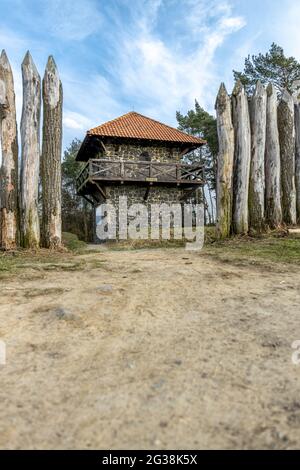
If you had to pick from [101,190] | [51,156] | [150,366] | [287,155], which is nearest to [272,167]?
[287,155]

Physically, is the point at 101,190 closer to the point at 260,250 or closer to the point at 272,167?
the point at 272,167

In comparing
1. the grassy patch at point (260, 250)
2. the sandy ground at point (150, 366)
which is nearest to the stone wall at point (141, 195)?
the grassy patch at point (260, 250)

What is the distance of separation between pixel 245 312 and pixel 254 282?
3.97 feet

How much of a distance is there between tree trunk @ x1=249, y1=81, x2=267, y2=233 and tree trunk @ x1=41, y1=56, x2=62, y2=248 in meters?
4.49

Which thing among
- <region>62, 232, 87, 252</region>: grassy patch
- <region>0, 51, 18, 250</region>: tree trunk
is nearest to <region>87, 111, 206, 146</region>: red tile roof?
<region>62, 232, 87, 252</region>: grassy patch

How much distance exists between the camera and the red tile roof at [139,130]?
17359 millimetres

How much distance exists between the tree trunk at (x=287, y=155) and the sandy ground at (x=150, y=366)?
4786mm

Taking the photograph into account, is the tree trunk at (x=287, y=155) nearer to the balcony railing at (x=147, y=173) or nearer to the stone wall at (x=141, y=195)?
the balcony railing at (x=147, y=173)

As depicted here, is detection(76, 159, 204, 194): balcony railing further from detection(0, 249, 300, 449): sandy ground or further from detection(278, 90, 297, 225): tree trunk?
detection(0, 249, 300, 449): sandy ground

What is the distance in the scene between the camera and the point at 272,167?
8.23 meters

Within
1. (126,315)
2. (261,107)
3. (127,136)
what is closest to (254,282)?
(126,315)

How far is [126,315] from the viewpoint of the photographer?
3137 mm

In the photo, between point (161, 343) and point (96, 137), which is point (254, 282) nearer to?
point (161, 343)

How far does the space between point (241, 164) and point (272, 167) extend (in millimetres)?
867
